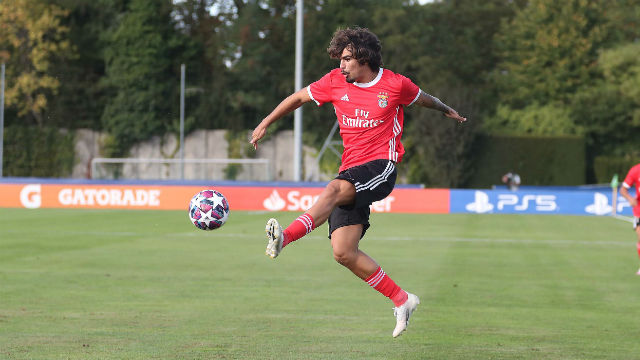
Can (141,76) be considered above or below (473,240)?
above

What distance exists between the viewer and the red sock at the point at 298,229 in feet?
23.7

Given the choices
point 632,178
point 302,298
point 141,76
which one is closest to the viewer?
point 302,298

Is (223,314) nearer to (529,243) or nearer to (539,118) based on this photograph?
(529,243)

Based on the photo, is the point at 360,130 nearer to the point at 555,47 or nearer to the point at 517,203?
the point at 517,203

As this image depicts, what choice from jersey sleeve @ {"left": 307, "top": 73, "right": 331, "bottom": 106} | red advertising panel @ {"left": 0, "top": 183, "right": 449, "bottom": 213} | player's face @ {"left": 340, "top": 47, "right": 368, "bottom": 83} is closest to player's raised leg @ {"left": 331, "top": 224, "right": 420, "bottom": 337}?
jersey sleeve @ {"left": 307, "top": 73, "right": 331, "bottom": 106}

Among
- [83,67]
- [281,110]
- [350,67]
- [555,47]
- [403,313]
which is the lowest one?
[403,313]

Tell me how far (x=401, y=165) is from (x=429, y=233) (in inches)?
1291

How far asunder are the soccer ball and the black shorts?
1.13 metres

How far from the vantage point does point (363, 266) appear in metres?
8.00

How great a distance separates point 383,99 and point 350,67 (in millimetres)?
392

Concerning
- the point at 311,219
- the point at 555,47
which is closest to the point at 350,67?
the point at 311,219

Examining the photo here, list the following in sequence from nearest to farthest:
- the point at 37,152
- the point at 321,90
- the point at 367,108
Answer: the point at 367,108 < the point at 321,90 < the point at 37,152

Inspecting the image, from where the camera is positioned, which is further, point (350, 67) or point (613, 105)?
point (613, 105)

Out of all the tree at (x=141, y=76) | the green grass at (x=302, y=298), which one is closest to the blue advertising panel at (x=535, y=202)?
the green grass at (x=302, y=298)
